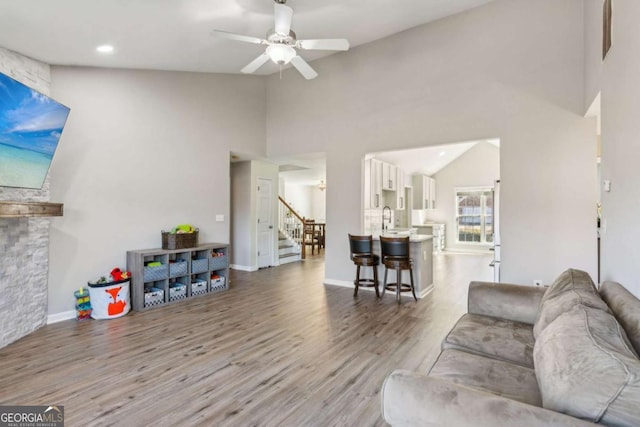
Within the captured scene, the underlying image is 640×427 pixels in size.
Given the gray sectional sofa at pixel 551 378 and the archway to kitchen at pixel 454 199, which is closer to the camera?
the gray sectional sofa at pixel 551 378

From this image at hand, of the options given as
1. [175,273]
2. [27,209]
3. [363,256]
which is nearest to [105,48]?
[27,209]

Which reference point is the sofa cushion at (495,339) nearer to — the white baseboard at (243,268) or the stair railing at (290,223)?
the white baseboard at (243,268)

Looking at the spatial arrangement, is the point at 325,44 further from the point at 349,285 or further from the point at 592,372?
the point at 349,285

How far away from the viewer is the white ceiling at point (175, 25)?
3.01 meters

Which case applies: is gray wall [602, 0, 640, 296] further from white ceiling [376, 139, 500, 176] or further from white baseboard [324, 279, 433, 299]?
white ceiling [376, 139, 500, 176]

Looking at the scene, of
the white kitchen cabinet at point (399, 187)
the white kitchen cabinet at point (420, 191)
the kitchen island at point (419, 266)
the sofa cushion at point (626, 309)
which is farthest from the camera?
the white kitchen cabinet at point (420, 191)

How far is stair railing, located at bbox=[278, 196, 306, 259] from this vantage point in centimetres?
906

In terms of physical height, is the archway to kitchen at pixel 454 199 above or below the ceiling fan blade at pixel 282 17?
below

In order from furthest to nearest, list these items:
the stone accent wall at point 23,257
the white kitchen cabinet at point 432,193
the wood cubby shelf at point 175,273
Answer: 1. the white kitchen cabinet at point 432,193
2. the wood cubby shelf at point 175,273
3. the stone accent wall at point 23,257

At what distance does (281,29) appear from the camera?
3168 millimetres

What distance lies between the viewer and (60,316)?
3.85 meters

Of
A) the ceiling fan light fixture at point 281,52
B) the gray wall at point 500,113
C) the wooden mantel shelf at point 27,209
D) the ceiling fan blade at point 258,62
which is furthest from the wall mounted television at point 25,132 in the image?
the gray wall at point 500,113

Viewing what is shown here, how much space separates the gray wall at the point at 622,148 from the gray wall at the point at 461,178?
8120mm

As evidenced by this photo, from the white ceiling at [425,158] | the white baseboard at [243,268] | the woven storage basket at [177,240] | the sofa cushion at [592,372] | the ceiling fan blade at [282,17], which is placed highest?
the ceiling fan blade at [282,17]
